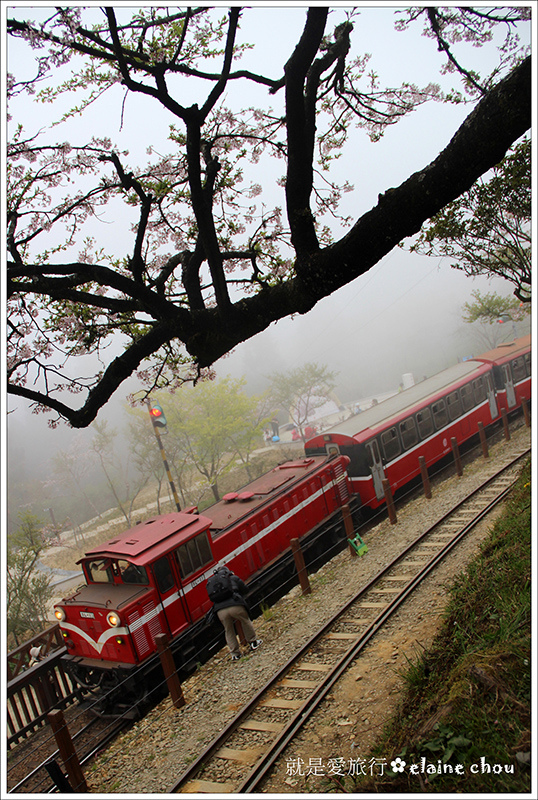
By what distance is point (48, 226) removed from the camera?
5.38 m

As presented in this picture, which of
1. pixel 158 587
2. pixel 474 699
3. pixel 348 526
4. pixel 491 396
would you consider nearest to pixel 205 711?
pixel 158 587

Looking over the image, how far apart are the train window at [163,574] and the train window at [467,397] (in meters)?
12.4

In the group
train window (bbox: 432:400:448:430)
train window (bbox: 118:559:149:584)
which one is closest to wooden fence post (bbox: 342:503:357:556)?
train window (bbox: 118:559:149:584)

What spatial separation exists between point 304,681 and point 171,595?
2.79m

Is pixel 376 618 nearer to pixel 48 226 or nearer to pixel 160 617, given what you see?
pixel 160 617

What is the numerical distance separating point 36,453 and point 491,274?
43.8 metres

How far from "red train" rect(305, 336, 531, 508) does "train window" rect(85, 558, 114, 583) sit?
21.5 feet

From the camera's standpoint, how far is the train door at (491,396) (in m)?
18.0

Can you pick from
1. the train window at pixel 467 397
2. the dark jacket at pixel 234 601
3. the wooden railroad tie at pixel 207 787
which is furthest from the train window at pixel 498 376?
the wooden railroad tie at pixel 207 787

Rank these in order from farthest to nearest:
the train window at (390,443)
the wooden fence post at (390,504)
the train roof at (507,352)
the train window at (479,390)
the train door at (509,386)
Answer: the train roof at (507,352) → the train door at (509,386) → the train window at (479,390) → the train window at (390,443) → the wooden fence post at (390,504)

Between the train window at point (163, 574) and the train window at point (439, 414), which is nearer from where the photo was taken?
the train window at point (163, 574)

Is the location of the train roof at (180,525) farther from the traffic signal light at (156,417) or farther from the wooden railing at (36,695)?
the traffic signal light at (156,417)

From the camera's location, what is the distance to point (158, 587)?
25.6 ft

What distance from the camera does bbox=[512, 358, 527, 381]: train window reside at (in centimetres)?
1906
